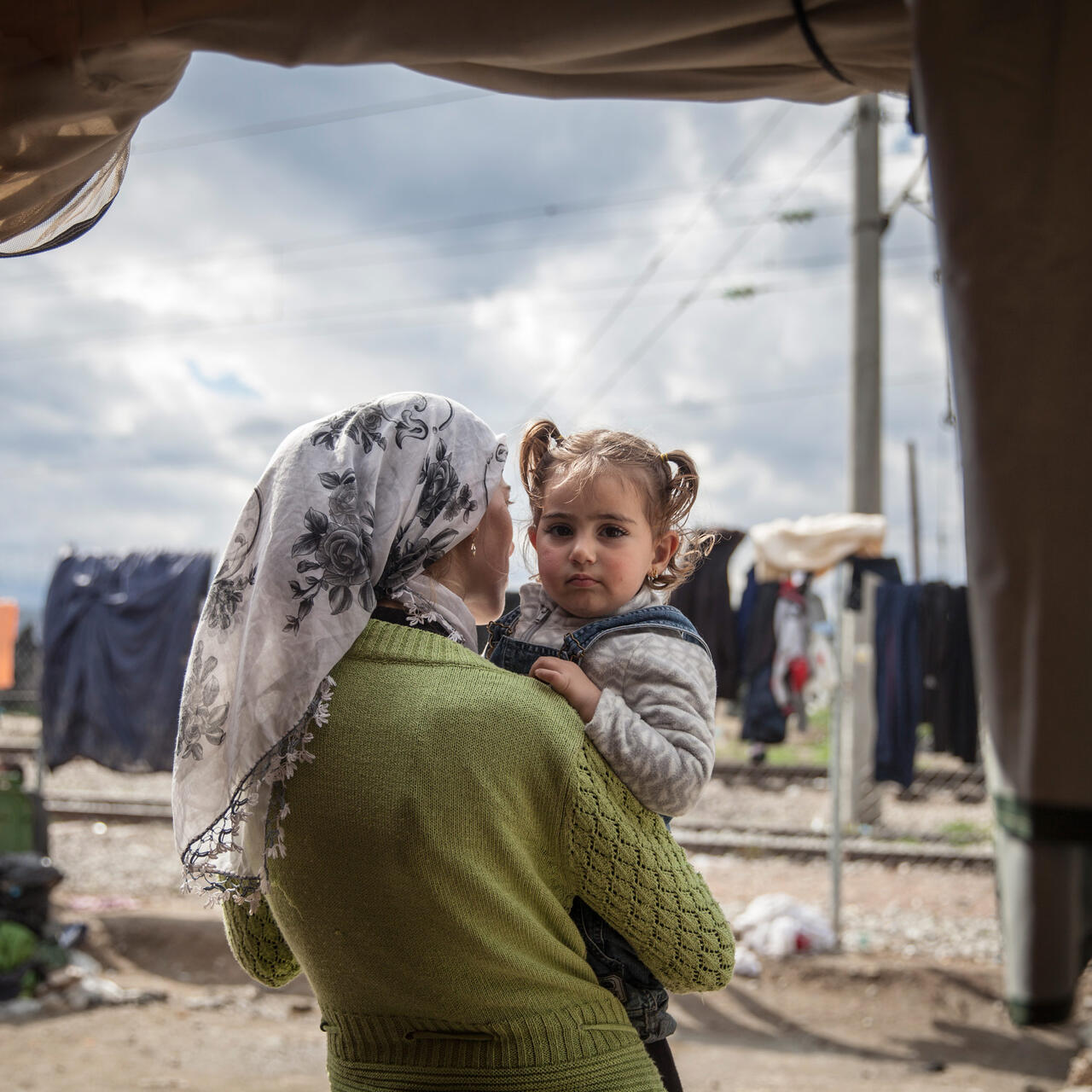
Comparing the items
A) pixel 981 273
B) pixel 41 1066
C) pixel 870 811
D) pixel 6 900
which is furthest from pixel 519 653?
pixel 870 811

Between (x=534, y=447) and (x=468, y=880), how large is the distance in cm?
96

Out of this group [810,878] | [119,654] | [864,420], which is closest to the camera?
[119,654]

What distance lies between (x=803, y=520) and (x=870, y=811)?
4.79 metres

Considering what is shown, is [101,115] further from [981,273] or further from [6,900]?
[6,900]

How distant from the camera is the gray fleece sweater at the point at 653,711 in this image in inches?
60.4

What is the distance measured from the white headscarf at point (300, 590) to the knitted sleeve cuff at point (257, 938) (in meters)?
0.13

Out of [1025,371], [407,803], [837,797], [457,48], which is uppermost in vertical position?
[457,48]

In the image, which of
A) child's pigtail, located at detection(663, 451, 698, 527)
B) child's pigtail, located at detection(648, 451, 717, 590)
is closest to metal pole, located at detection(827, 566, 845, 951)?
child's pigtail, located at detection(648, 451, 717, 590)

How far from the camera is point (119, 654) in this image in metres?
7.59

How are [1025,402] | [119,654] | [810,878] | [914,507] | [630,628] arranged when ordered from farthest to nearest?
[914,507], [810,878], [119,654], [630,628], [1025,402]

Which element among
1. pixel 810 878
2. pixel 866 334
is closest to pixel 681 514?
pixel 810 878

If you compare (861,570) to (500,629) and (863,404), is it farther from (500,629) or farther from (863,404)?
(500,629)

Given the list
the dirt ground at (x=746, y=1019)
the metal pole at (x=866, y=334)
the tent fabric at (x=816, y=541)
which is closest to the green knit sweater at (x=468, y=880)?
the dirt ground at (x=746, y=1019)

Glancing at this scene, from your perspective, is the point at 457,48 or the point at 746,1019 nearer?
the point at 457,48
